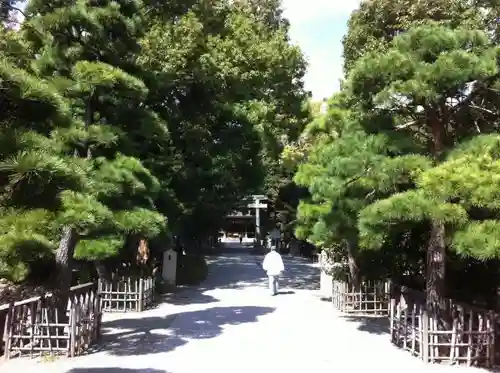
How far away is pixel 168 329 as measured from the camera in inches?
370

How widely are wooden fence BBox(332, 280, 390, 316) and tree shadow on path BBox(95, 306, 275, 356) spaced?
1.65 metres

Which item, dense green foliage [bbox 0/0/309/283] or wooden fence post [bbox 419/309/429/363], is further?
wooden fence post [bbox 419/309/429/363]

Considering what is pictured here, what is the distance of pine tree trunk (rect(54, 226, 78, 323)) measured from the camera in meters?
7.39

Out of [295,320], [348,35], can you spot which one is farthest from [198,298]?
[348,35]

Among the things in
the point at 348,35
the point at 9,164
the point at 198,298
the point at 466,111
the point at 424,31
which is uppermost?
the point at 348,35

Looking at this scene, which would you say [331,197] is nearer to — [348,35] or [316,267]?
[348,35]

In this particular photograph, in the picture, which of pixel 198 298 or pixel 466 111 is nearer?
pixel 466 111

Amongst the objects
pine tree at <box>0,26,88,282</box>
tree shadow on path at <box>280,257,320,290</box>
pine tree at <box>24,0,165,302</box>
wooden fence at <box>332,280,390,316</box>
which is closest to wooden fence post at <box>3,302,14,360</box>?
pine tree at <box>24,0,165,302</box>

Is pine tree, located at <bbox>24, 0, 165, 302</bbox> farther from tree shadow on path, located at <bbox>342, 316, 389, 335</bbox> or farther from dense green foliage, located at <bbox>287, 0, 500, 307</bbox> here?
tree shadow on path, located at <bbox>342, 316, 389, 335</bbox>

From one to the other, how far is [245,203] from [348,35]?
2068 cm

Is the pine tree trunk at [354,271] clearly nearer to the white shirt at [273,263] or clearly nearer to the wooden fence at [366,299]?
the wooden fence at [366,299]

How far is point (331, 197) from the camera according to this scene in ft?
26.0

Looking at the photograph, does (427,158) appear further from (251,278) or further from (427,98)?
(251,278)

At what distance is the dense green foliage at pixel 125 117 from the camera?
4504 millimetres
